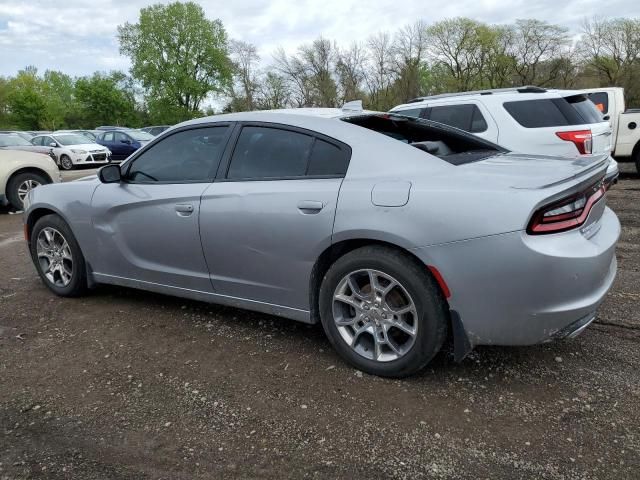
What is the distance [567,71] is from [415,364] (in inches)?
1982

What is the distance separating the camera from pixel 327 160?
9.90 feet

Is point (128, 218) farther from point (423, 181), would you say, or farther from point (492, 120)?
point (492, 120)

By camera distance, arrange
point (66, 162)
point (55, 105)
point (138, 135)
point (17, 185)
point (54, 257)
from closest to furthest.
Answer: point (54, 257) < point (17, 185) < point (66, 162) < point (138, 135) < point (55, 105)

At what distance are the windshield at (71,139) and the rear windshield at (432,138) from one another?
20331 mm

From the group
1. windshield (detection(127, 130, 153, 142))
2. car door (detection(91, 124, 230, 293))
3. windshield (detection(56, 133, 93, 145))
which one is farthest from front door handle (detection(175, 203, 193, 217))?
windshield (detection(127, 130, 153, 142))

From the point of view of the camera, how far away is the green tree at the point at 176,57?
63188 millimetres

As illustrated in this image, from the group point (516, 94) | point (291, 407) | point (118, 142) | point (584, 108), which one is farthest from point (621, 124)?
point (118, 142)

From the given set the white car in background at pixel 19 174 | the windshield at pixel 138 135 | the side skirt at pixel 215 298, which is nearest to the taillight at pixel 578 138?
the side skirt at pixel 215 298

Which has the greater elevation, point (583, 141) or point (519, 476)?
point (583, 141)

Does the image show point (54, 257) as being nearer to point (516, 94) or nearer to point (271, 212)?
point (271, 212)

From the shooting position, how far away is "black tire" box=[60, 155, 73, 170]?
20.0 metres

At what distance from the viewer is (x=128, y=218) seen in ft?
12.5

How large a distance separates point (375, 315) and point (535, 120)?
4.95 metres

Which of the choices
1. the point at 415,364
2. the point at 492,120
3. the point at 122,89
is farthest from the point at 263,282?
the point at 122,89
